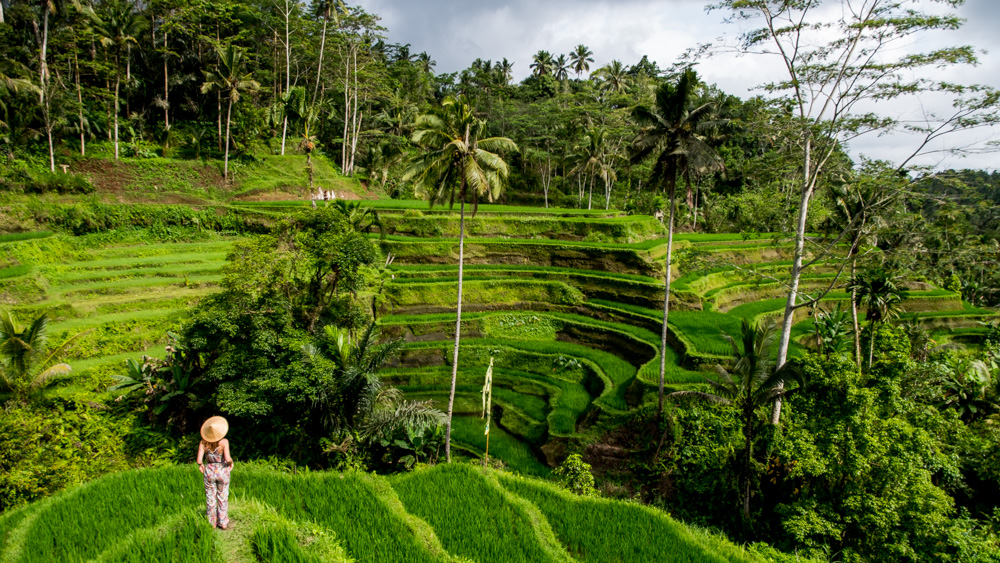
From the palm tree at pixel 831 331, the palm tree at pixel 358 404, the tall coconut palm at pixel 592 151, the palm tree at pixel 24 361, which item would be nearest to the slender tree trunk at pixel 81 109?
the palm tree at pixel 24 361

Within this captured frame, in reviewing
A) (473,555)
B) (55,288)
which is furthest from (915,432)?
(55,288)

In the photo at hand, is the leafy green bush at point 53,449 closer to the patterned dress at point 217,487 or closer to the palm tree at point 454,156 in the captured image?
the patterned dress at point 217,487

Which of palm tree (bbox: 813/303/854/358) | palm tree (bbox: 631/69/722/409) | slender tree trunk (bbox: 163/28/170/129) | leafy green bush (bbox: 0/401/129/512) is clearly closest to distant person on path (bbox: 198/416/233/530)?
leafy green bush (bbox: 0/401/129/512)

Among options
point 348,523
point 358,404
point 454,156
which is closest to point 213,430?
point 348,523

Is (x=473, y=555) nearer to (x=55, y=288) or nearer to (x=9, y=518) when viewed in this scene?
(x=9, y=518)

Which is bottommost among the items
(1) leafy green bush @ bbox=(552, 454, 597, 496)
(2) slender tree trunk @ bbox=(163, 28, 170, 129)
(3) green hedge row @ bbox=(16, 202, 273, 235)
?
(1) leafy green bush @ bbox=(552, 454, 597, 496)

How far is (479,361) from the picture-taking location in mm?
20875

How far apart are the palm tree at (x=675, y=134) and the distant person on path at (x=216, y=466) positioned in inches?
496

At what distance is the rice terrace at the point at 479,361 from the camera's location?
8.22 metres

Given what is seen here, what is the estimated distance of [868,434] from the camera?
9.50 metres

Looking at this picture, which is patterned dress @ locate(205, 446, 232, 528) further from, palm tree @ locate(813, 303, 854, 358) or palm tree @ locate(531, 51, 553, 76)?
palm tree @ locate(531, 51, 553, 76)

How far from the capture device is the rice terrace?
8219 millimetres

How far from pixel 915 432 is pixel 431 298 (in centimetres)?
1882

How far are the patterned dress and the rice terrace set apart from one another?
4cm
